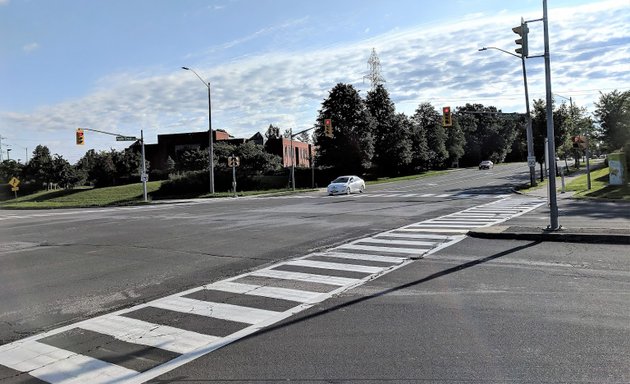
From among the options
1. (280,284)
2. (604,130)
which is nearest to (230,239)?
(280,284)

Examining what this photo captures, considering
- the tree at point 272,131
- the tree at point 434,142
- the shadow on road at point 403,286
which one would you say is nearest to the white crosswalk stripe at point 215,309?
the shadow on road at point 403,286

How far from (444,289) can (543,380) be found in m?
3.49

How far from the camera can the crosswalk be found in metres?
4.96

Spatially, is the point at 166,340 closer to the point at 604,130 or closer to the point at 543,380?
the point at 543,380

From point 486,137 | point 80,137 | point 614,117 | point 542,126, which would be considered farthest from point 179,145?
point 614,117

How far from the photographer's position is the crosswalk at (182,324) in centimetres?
496

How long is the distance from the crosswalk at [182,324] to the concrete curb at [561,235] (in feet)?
10.2

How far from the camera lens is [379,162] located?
7725cm

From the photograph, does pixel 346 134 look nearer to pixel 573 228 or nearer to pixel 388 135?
pixel 388 135

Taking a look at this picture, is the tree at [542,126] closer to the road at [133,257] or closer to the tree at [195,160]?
the road at [133,257]

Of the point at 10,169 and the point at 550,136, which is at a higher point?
the point at 10,169

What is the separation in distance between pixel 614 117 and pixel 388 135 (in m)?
36.1

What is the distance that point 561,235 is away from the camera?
1228 centimetres

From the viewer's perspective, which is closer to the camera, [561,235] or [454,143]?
[561,235]
